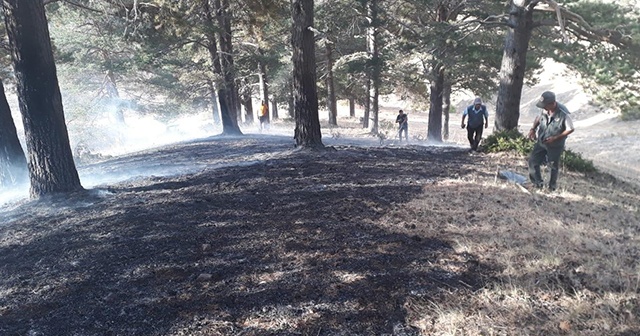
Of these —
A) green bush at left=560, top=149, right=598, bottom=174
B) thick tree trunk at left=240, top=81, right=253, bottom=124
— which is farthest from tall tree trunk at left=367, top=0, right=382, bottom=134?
green bush at left=560, top=149, right=598, bottom=174

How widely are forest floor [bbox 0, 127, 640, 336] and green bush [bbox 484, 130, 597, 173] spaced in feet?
7.15

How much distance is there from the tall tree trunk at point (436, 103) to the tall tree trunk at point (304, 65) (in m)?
12.3

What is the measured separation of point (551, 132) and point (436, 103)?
48.2ft

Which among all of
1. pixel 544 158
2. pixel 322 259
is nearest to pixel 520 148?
pixel 544 158

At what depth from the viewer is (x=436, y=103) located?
21.3 metres

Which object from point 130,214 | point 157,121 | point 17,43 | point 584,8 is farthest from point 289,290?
point 157,121

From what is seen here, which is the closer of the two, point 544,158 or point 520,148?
point 544,158

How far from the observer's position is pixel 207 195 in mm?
6590

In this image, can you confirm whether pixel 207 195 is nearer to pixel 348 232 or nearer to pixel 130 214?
pixel 130 214

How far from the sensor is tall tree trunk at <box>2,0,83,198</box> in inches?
259

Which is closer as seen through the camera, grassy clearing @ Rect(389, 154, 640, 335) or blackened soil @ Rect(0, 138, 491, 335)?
grassy clearing @ Rect(389, 154, 640, 335)

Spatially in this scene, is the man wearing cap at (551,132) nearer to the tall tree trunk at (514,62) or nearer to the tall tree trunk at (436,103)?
the tall tree trunk at (514,62)

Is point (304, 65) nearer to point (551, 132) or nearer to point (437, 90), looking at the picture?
point (551, 132)

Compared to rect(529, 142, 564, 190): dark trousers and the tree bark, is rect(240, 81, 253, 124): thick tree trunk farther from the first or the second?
rect(529, 142, 564, 190): dark trousers
